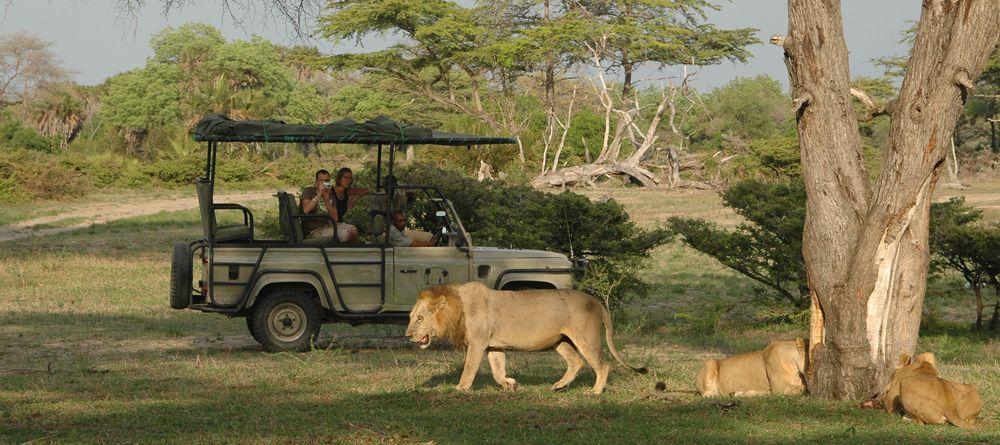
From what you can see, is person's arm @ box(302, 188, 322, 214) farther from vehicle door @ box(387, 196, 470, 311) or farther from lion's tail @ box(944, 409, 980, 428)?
lion's tail @ box(944, 409, 980, 428)

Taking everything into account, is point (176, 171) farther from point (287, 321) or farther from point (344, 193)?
point (287, 321)

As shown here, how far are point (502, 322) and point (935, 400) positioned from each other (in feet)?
9.62

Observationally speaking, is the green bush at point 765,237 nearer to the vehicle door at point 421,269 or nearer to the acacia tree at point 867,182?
the vehicle door at point 421,269

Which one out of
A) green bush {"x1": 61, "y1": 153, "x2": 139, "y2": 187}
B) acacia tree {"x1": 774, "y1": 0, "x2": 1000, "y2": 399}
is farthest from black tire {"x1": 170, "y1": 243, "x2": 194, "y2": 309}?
green bush {"x1": 61, "y1": 153, "x2": 139, "y2": 187}

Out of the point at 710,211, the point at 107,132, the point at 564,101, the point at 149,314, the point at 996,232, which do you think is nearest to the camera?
the point at 996,232

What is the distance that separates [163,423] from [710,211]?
2663 cm

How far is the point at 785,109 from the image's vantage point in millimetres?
77562

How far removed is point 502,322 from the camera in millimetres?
9156

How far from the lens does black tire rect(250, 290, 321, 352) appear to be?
12383mm

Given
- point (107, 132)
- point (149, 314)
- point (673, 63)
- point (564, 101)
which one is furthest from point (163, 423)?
point (107, 132)

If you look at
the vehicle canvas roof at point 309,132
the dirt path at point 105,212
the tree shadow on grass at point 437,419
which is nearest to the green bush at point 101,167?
the dirt path at point 105,212

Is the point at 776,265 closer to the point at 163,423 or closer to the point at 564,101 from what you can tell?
the point at 163,423

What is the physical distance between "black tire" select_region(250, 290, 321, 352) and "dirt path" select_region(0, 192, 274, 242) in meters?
17.3

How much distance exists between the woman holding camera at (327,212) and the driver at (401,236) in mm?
401
